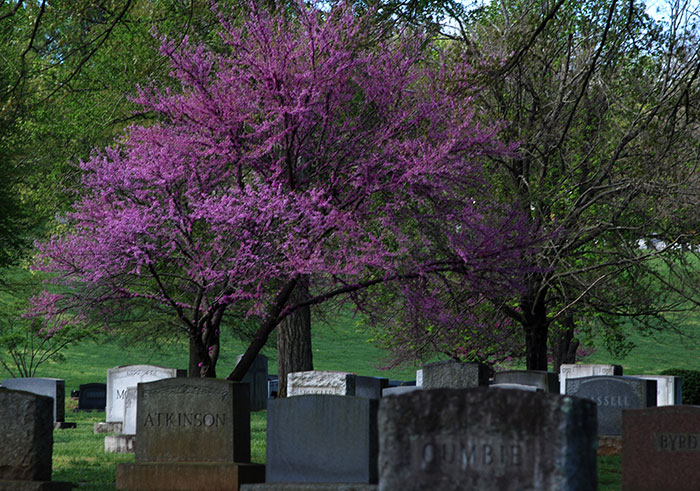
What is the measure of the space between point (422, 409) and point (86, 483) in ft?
25.7

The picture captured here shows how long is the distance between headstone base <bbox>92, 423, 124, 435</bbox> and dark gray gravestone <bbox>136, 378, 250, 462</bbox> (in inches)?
360

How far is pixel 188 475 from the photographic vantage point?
11055 mm

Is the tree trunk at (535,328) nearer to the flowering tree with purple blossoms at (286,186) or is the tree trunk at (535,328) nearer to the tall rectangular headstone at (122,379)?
the flowering tree with purple blossoms at (286,186)

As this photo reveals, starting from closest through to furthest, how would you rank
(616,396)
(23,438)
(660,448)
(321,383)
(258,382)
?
(23,438) → (660,448) → (321,383) → (616,396) → (258,382)

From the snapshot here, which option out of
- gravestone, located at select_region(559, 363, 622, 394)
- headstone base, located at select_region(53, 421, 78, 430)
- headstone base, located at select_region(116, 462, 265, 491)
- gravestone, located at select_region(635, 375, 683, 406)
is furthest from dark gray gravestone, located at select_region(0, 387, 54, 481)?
gravestone, located at select_region(635, 375, 683, 406)

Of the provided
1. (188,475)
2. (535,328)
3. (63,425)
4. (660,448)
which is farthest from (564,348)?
(188,475)

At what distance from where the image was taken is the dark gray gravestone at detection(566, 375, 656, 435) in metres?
17.6

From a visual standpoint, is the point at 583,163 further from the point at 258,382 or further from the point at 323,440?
the point at 258,382

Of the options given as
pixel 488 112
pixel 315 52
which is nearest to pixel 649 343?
pixel 488 112

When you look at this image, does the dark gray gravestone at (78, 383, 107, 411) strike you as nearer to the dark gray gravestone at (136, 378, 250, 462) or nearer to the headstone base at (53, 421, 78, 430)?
the headstone base at (53, 421, 78, 430)

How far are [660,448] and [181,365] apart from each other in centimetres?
4881

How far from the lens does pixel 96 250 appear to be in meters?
14.4

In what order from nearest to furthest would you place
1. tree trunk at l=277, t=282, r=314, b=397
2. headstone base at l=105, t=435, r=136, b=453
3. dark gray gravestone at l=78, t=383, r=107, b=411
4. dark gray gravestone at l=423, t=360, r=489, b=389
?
dark gray gravestone at l=423, t=360, r=489, b=389 → headstone base at l=105, t=435, r=136, b=453 → tree trunk at l=277, t=282, r=314, b=397 → dark gray gravestone at l=78, t=383, r=107, b=411

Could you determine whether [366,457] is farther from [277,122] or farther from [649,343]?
[649,343]
